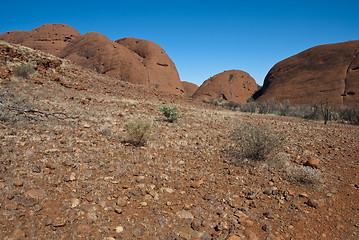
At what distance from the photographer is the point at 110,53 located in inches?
1556

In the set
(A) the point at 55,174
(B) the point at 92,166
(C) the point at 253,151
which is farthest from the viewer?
(C) the point at 253,151

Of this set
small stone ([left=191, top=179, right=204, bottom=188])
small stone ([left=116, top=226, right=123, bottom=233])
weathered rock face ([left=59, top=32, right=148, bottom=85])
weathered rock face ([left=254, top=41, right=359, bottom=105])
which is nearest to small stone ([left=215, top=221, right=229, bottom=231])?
small stone ([left=191, top=179, right=204, bottom=188])

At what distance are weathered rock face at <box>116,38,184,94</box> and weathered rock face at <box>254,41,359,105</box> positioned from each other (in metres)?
20.7

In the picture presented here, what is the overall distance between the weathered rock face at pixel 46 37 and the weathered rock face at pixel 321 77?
50.0 meters

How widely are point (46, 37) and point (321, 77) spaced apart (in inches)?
2388

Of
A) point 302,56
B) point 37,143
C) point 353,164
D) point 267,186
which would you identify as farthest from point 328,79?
point 37,143

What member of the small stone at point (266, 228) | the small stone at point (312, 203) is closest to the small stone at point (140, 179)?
the small stone at point (266, 228)

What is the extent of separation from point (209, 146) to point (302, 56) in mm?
43010

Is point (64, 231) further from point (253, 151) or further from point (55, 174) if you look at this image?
point (253, 151)

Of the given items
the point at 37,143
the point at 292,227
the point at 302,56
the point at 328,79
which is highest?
the point at 302,56

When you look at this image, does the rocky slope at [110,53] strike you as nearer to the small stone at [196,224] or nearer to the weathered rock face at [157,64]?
the weathered rock face at [157,64]

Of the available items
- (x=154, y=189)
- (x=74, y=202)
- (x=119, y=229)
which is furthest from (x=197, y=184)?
(x=74, y=202)

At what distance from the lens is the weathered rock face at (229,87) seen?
46.2 meters

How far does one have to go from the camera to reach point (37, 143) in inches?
144
